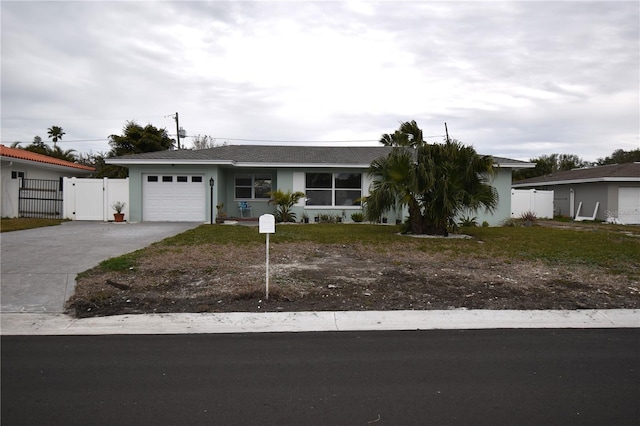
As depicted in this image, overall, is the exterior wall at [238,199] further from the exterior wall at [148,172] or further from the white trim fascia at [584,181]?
the white trim fascia at [584,181]

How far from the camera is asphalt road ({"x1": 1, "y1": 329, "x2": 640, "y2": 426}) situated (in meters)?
3.91

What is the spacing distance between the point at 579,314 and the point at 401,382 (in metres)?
4.03

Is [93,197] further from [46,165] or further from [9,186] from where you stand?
[46,165]

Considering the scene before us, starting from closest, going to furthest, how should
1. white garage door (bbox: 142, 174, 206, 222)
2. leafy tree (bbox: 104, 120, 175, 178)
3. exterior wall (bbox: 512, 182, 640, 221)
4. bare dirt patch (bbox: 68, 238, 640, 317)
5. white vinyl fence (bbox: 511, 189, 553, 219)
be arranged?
bare dirt patch (bbox: 68, 238, 640, 317), white garage door (bbox: 142, 174, 206, 222), exterior wall (bbox: 512, 182, 640, 221), white vinyl fence (bbox: 511, 189, 553, 219), leafy tree (bbox: 104, 120, 175, 178)

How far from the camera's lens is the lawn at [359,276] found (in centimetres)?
767

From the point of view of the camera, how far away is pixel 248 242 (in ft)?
46.2

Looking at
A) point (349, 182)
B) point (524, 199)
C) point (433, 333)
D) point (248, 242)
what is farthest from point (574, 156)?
point (433, 333)

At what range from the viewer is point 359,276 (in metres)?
9.58

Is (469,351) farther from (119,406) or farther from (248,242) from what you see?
(248,242)

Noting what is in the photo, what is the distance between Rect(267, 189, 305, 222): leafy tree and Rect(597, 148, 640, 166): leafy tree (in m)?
47.1

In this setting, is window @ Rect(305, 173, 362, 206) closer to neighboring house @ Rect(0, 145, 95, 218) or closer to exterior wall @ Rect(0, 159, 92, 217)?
neighboring house @ Rect(0, 145, 95, 218)

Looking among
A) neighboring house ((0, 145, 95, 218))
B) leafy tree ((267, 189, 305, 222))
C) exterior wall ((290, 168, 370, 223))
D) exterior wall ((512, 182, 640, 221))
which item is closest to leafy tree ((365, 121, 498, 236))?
leafy tree ((267, 189, 305, 222))

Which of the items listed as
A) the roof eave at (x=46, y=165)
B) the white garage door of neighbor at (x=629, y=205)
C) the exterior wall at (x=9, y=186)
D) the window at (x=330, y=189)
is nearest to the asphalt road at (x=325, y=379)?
the window at (x=330, y=189)

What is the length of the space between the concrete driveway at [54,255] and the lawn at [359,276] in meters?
0.46
